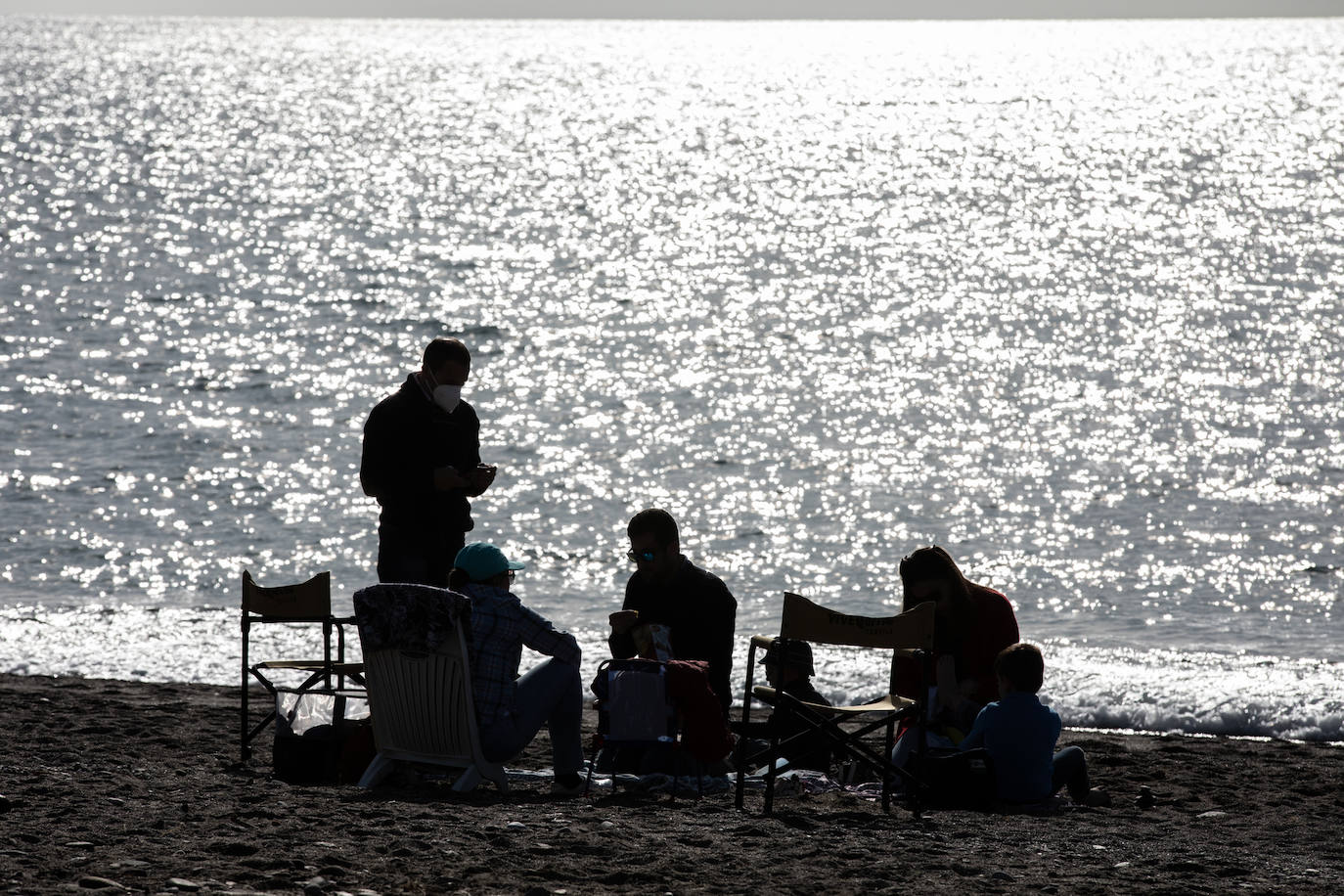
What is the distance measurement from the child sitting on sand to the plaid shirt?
162cm

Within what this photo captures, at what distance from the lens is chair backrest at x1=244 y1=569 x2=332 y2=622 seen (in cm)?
705

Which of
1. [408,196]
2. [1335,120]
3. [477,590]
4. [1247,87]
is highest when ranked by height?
[1247,87]

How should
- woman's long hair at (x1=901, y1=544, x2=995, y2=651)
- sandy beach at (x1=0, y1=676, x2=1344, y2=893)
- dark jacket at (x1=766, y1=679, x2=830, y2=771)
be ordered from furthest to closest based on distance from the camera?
dark jacket at (x1=766, y1=679, x2=830, y2=771), woman's long hair at (x1=901, y1=544, x2=995, y2=651), sandy beach at (x1=0, y1=676, x2=1344, y2=893)

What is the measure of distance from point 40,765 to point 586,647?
5.74 metres

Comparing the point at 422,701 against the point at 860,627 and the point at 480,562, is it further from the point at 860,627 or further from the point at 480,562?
the point at 860,627

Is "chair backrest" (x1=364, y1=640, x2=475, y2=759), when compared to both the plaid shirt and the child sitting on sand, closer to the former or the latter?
the plaid shirt

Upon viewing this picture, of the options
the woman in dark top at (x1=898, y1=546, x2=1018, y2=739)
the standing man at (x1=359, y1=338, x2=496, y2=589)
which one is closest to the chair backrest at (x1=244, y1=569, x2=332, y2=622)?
the standing man at (x1=359, y1=338, x2=496, y2=589)

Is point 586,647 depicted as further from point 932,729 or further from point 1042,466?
point 1042,466

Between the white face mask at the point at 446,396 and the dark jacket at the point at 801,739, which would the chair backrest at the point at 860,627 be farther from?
the white face mask at the point at 446,396

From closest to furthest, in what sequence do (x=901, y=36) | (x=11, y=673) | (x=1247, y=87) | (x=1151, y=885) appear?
(x=1151, y=885), (x=11, y=673), (x=1247, y=87), (x=901, y=36)

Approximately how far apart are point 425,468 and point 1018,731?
2720mm

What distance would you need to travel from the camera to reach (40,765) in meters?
6.81

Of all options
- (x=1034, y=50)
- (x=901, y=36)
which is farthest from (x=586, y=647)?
(x=901, y=36)

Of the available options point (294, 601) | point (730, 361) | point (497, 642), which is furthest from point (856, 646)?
point (730, 361)
